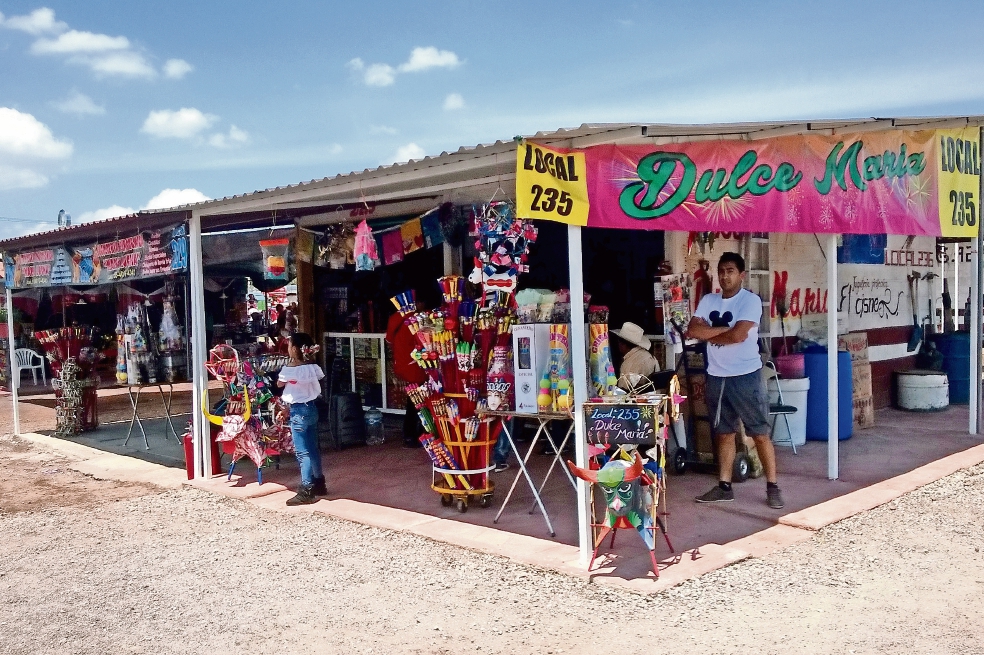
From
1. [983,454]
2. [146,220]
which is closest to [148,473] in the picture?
[146,220]

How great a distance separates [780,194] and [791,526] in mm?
2478

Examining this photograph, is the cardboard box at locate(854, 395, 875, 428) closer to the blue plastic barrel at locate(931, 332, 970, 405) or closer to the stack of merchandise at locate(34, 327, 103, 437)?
the blue plastic barrel at locate(931, 332, 970, 405)

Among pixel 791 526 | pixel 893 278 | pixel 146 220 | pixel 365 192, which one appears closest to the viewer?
pixel 791 526

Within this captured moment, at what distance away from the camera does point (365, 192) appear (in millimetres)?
7363

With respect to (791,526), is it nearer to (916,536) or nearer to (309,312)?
(916,536)

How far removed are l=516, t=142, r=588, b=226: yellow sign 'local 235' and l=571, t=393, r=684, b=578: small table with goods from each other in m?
1.17

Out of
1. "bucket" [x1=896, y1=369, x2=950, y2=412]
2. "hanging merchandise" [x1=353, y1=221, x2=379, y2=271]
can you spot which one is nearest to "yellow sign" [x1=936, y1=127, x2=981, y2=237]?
"bucket" [x1=896, y1=369, x2=950, y2=412]

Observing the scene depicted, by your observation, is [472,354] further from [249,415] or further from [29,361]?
[29,361]

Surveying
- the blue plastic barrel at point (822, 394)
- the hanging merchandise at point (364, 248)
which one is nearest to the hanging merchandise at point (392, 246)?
the hanging merchandise at point (364, 248)

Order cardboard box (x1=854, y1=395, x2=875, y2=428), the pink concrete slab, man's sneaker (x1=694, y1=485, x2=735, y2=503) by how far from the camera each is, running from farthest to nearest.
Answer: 1. cardboard box (x1=854, y1=395, x2=875, y2=428)
2. man's sneaker (x1=694, y1=485, x2=735, y2=503)
3. the pink concrete slab

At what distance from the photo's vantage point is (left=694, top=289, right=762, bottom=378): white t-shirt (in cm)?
601

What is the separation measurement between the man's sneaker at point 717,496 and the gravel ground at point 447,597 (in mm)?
834

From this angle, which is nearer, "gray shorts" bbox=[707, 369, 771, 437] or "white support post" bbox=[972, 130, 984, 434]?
"gray shorts" bbox=[707, 369, 771, 437]

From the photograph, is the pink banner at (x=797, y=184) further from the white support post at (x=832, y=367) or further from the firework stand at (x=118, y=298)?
the firework stand at (x=118, y=298)
